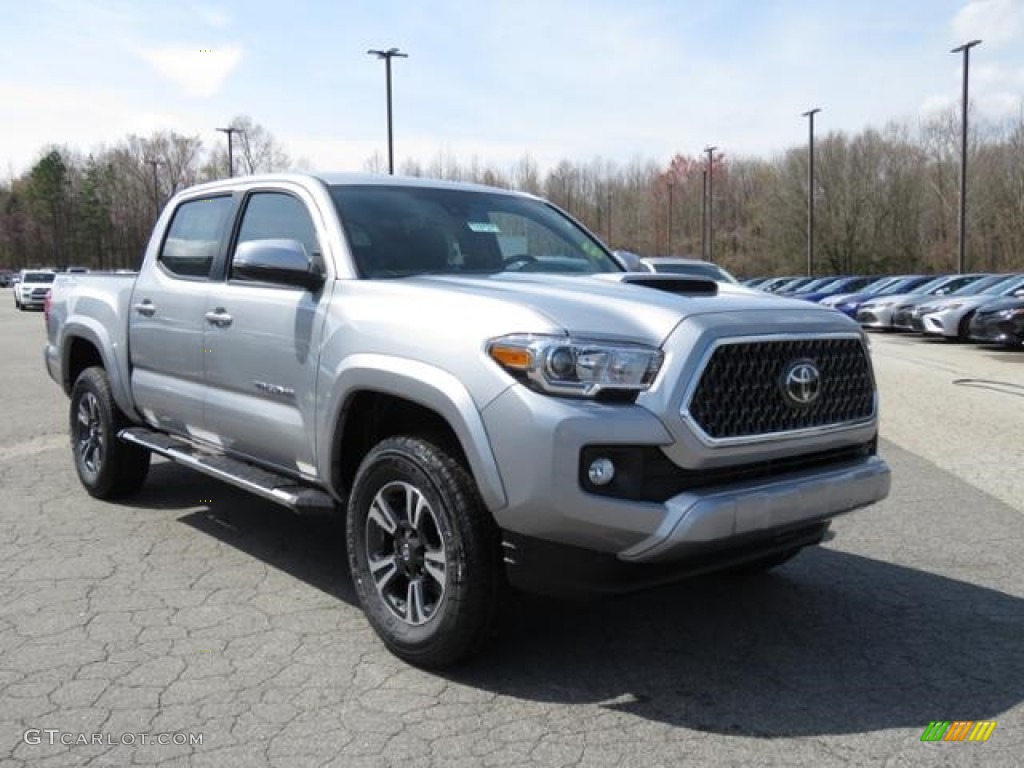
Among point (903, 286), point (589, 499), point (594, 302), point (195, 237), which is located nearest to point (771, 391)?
point (594, 302)

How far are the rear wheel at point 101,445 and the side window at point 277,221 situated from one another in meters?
1.80

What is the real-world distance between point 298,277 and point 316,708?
1796mm

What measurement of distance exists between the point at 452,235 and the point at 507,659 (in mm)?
2033

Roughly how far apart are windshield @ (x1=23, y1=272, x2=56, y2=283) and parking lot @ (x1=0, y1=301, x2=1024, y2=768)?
126ft

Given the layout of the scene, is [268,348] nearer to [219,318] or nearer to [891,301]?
[219,318]

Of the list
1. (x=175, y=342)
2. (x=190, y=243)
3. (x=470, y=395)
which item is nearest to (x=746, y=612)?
(x=470, y=395)

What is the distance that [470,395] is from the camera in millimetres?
3271

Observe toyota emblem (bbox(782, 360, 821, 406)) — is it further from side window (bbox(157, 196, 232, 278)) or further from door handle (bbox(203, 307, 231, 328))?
side window (bbox(157, 196, 232, 278))

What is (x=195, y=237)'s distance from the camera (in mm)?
5344

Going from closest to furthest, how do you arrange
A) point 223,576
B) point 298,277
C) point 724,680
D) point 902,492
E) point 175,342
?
point 724,680 < point 298,277 < point 223,576 < point 175,342 < point 902,492

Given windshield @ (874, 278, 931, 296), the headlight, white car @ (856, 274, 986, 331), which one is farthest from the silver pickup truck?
windshield @ (874, 278, 931, 296)

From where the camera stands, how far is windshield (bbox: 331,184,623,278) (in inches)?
170

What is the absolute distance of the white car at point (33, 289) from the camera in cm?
3838

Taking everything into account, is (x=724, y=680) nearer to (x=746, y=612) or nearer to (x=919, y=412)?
(x=746, y=612)
